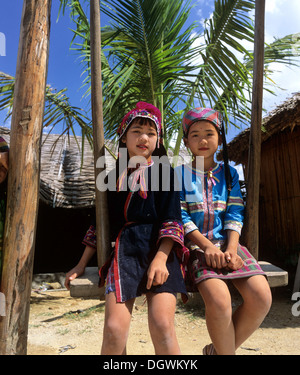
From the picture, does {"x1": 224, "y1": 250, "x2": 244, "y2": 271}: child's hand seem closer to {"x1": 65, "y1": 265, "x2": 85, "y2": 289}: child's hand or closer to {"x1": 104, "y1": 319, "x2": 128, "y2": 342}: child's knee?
{"x1": 104, "y1": 319, "x2": 128, "y2": 342}: child's knee

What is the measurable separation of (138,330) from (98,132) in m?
2.92

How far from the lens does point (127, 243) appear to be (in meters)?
1.58

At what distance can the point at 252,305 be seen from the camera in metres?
1.58

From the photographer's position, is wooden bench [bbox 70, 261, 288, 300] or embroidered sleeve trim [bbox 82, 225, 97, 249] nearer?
wooden bench [bbox 70, 261, 288, 300]

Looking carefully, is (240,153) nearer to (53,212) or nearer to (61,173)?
(61,173)

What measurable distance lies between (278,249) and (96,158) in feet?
14.9

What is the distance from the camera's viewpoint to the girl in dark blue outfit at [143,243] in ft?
4.59

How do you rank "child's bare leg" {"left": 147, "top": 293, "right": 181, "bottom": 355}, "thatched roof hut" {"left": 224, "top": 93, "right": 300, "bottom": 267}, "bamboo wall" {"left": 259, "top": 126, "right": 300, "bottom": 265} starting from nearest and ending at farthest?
"child's bare leg" {"left": 147, "top": 293, "right": 181, "bottom": 355}, "thatched roof hut" {"left": 224, "top": 93, "right": 300, "bottom": 267}, "bamboo wall" {"left": 259, "top": 126, "right": 300, "bottom": 265}

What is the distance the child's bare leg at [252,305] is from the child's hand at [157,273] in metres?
0.44

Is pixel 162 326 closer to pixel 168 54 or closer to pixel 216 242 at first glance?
pixel 216 242

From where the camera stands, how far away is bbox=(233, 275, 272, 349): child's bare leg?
158 centimetres

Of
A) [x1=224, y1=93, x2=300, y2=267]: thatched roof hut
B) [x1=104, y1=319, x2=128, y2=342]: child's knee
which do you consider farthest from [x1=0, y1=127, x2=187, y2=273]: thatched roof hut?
[x1=104, y1=319, x2=128, y2=342]: child's knee

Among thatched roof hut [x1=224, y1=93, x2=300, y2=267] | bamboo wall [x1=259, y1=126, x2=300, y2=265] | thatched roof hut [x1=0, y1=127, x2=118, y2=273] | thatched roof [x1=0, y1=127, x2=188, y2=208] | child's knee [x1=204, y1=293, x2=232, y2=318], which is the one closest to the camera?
child's knee [x1=204, y1=293, x2=232, y2=318]

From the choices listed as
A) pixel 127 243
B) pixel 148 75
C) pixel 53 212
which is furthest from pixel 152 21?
pixel 53 212
